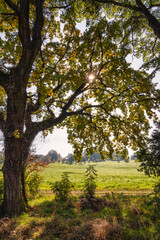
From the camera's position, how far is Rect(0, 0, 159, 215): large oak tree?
608cm

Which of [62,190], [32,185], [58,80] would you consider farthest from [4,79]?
[62,190]

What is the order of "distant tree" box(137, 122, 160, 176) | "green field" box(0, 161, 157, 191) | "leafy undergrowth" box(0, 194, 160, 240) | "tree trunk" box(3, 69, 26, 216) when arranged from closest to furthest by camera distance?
"leafy undergrowth" box(0, 194, 160, 240), "distant tree" box(137, 122, 160, 176), "tree trunk" box(3, 69, 26, 216), "green field" box(0, 161, 157, 191)

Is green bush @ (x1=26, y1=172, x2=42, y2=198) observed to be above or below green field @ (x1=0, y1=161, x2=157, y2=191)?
above

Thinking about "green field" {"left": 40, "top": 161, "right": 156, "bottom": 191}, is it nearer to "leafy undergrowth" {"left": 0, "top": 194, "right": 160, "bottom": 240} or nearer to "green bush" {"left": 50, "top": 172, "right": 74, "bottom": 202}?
"green bush" {"left": 50, "top": 172, "right": 74, "bottom": 202}

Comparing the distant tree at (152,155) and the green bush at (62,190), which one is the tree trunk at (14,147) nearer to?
the green bush at (62,190)

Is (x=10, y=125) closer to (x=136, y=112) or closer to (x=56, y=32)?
(x=56, y=32)

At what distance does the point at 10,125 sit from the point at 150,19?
817 cm

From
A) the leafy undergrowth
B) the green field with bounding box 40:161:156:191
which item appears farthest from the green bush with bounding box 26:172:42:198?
the leafy undergrowth

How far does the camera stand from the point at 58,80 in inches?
264

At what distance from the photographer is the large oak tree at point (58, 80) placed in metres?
6.08

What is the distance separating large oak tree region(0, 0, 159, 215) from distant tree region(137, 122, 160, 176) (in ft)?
10.8

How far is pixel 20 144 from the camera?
6.34 meters

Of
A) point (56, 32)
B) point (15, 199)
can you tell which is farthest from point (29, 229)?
point (56, 32)

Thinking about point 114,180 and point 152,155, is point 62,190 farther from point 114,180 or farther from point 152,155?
point 114,180
